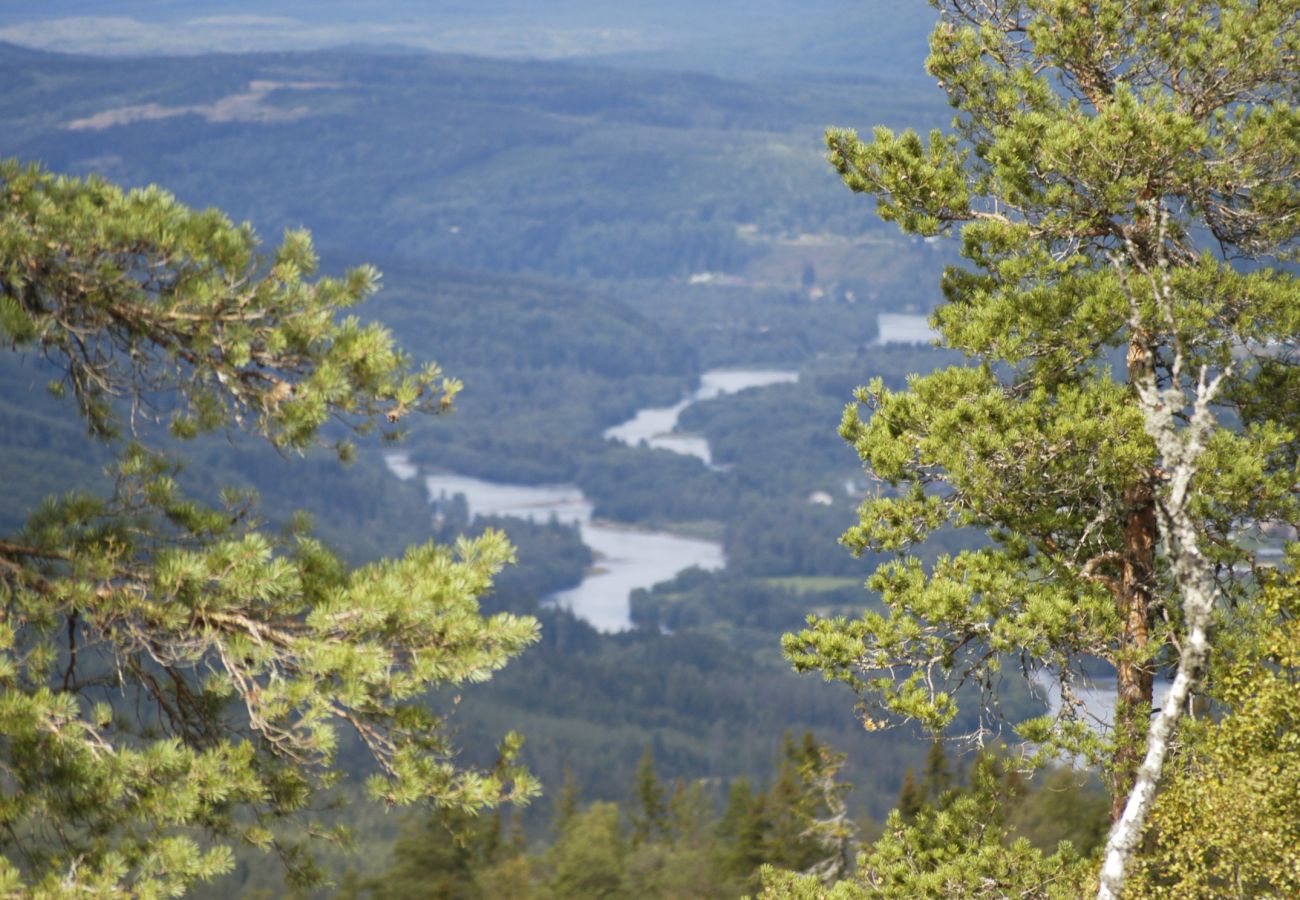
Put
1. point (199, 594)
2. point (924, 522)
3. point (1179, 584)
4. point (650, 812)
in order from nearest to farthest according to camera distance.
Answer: point (199, 594) → point (1179, 584) → point (924, 522) → point (650, 812)

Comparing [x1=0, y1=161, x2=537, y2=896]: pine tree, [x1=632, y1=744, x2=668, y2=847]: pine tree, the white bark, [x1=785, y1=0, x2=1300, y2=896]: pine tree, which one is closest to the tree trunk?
[x1=785, y1=0, x2=1300, y2=896]: pine tree

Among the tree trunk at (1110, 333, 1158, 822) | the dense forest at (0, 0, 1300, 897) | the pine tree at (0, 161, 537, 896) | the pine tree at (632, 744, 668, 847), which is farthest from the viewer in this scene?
the pine tree at (632, 744, 668, 847)

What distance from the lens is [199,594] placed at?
43.3ft

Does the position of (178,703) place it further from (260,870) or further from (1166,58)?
(260,870)

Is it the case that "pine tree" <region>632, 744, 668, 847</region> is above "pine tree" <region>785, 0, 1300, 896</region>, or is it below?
below

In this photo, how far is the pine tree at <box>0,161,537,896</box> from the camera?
12.7 m

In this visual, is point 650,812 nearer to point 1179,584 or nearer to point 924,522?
point 924,522

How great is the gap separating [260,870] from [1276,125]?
Answer: 10238cm

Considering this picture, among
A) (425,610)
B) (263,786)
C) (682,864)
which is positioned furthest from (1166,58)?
(682,864)

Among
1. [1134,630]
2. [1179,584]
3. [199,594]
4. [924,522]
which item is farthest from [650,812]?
[199,594]

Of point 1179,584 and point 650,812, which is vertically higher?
point 1179,584

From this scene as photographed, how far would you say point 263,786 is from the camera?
13281 millimetres

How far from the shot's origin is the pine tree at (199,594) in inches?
500

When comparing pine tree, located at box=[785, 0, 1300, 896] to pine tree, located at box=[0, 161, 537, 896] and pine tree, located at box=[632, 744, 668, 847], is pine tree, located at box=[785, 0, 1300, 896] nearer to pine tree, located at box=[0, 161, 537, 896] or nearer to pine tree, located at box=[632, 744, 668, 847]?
pine tree, located at box=[0, 161, 537, 896]
